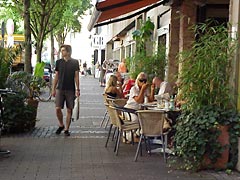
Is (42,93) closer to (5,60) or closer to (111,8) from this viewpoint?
(5,60)

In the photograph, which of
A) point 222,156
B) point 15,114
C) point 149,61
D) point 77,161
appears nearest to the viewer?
point 222,156

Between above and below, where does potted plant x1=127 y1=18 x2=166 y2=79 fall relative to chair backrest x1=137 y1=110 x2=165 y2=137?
above

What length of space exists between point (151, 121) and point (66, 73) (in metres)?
3.23

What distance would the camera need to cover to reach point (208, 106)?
8.01m

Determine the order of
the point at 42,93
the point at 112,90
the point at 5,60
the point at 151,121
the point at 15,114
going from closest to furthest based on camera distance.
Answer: the point at 151,121
the point at 15,114
the point at 5,60
the point at 112,90
the point at 42,93

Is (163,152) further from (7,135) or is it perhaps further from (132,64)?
(132,64)

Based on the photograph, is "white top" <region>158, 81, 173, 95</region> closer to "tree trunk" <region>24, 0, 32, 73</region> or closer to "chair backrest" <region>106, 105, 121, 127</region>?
"chair backrest" <region>106, 105, 121, 127</region>

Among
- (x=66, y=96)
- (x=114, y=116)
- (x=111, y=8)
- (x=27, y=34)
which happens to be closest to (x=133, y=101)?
(x=114, y=116)

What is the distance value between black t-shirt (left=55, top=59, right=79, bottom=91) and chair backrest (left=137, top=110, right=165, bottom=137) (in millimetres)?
3031

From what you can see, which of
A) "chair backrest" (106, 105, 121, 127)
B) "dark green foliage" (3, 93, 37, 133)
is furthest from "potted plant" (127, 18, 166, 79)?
"chair backrest" (106, 105, 121, 127)

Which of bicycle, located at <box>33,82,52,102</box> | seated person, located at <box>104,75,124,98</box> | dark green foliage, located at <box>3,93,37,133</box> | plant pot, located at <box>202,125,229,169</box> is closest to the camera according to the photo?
plant pot, located at <box>202,125,229,169</box>

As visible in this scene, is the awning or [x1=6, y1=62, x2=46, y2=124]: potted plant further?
[x1=6, y1=62, x2=46, y2=124]: potted plant

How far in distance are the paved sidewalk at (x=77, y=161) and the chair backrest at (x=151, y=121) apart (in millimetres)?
454

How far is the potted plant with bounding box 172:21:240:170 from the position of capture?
7.79 m
